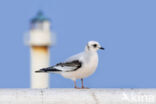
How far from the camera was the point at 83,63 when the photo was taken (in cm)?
641

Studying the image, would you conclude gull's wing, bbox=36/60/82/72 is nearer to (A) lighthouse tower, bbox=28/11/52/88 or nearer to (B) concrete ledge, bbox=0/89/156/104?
(B) concrete ledge, bbox=0/89/156/104

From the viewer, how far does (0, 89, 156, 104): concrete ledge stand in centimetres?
509

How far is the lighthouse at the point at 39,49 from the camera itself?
33938mm

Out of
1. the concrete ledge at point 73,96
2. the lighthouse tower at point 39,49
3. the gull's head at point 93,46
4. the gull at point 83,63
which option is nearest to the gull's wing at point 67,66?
the gull at point 83,63

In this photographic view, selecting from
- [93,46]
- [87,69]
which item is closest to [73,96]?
[87,69]

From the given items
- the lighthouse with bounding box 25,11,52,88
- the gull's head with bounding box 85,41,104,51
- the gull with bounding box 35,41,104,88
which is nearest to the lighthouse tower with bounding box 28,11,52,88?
the lighthouse with bounding box 25,11,52,88

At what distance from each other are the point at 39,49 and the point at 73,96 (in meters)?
30.4

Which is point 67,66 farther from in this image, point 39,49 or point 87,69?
point 39,49

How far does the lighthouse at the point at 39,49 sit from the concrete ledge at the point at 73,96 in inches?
1089

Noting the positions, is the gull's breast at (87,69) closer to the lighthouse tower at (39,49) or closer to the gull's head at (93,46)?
the gull's head at (93,46)

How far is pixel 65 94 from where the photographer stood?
5.20m

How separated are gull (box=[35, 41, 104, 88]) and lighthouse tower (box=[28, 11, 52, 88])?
26.3 m

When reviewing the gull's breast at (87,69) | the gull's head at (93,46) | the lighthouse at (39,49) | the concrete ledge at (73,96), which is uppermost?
the lighthouse at (39,49)

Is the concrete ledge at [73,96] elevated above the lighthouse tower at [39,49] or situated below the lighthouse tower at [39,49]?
below
